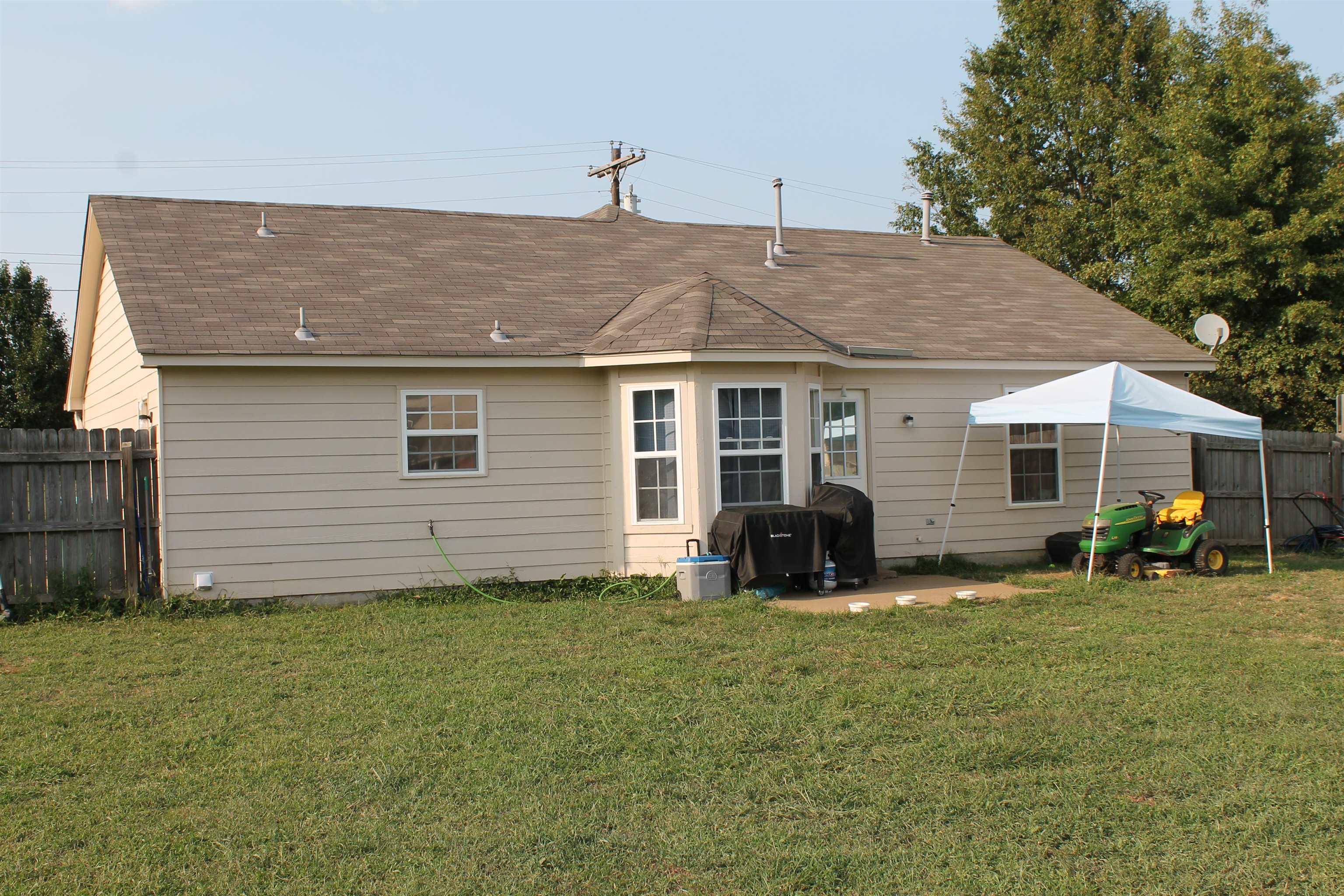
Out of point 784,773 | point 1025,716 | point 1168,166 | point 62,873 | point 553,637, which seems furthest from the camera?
point 1168,166

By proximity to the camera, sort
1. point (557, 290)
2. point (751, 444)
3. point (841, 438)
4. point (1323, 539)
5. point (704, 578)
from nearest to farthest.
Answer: point (704, 578), point (751, 444), point (841, 438), point (557, 290), point (1323, 539)

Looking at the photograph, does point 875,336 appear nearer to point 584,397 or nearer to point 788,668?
point 584,397

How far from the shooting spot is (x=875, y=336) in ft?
43.1

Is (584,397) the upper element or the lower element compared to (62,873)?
upper

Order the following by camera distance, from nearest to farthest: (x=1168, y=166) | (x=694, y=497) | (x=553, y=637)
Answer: (x=553, y=637)
(x=694, y=497)
(x=1168, y=166)

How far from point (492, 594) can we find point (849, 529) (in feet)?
12.1

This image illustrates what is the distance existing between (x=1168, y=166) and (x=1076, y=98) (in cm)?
605

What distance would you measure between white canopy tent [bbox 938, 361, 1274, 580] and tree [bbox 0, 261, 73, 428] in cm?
1811

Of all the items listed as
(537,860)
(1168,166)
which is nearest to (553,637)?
(537,860)

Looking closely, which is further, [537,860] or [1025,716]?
[1025,716]

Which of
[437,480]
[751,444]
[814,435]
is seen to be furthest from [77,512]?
[814,435]

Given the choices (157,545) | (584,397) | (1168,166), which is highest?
(1168,166)

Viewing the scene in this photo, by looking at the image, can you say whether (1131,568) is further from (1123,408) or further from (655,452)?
(655,452)

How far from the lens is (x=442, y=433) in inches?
443
